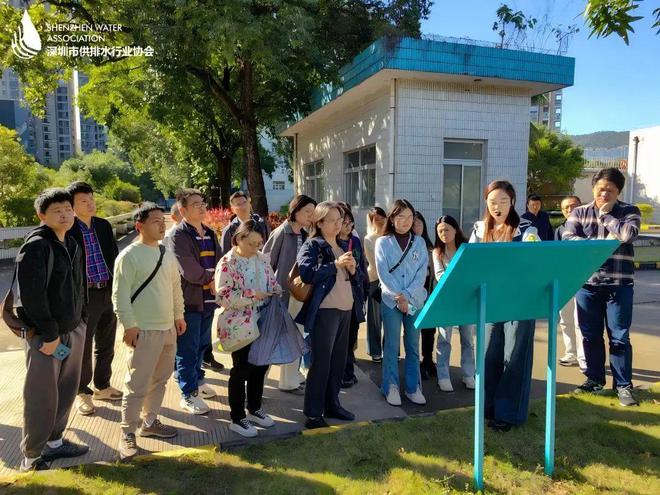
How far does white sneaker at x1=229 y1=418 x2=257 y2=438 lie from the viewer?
3.42 meters

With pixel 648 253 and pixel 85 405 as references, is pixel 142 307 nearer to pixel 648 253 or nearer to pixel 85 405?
pixel 85 405

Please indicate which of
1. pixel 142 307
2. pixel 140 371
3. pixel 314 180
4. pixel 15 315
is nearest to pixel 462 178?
→ pixel 314 180

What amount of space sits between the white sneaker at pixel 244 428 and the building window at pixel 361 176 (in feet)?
29.9

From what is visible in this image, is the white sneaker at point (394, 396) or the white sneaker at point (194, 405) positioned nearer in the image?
the white sneaker at point (194, 405)

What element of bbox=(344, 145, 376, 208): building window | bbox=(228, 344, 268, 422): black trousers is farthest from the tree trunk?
bbox=(228, 344, 268, 422): black trousers

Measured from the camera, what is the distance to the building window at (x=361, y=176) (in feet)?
40.7

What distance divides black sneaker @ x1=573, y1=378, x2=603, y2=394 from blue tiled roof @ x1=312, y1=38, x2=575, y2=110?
23.1 feet

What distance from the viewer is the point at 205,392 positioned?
4.17 metres

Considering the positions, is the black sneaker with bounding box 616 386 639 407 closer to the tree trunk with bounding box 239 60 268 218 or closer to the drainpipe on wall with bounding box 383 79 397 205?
the drainpipe on wall with bounding box 383 79 397 205

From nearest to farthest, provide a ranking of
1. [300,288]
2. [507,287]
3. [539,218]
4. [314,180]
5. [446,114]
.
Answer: [507,287] < [300,288] < [539,218] < [446,114] < [314,180]

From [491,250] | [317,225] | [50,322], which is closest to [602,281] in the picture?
[491,250]

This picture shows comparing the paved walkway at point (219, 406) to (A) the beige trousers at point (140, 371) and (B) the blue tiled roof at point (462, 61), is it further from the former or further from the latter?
(B) the blue tiled roof at point (462, 61)

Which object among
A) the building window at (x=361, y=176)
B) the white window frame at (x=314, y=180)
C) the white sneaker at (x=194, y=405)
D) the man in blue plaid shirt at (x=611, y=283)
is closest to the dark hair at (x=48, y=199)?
the white sneaker at (x=194, y=405)

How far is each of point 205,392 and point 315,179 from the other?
14850mm
